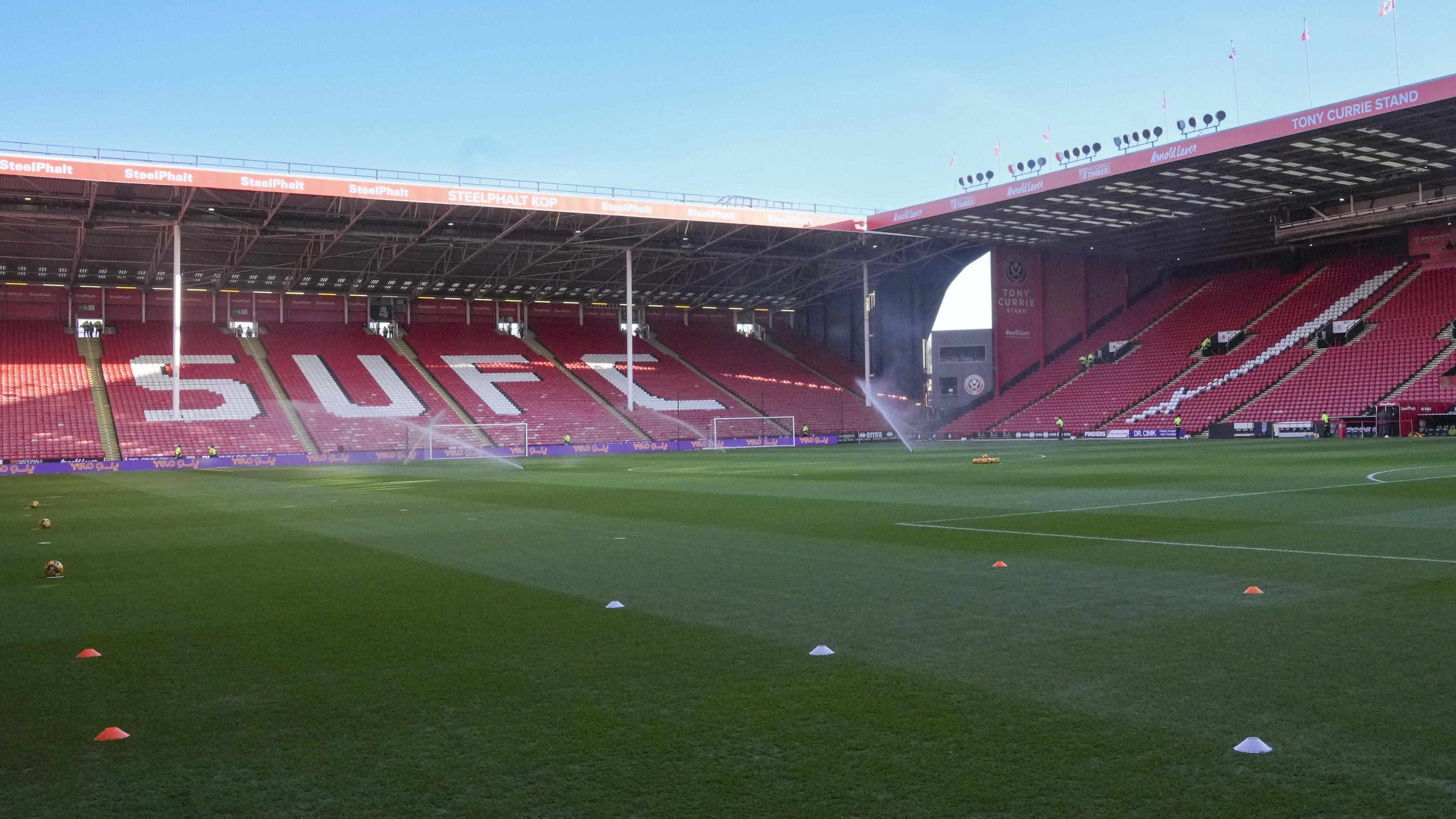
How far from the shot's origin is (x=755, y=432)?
5272 cm

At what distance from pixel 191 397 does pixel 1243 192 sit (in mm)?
43763

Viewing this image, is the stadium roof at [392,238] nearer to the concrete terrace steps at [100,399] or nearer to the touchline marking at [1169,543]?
the concrete terrace steps at [100,399]

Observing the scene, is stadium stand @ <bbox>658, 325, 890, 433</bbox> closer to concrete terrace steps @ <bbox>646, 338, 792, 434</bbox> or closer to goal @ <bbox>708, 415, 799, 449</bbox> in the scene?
concrete terrace steps @ <bbox>646, 338, 792, 434</bbox>

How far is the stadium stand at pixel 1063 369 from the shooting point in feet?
177

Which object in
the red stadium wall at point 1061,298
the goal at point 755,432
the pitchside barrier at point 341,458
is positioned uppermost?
the red stadium wall at point 1061,298

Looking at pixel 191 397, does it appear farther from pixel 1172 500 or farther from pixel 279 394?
pixel 1172 500

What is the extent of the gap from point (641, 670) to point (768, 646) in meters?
0.93

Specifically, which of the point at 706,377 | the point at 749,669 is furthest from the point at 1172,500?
the point at 706,377

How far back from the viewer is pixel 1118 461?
90.6 feet

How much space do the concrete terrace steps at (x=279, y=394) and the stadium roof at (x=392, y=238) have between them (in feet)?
10.9

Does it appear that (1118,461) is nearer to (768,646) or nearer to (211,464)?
(768,646)

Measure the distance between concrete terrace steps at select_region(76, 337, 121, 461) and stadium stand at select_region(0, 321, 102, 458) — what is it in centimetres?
17

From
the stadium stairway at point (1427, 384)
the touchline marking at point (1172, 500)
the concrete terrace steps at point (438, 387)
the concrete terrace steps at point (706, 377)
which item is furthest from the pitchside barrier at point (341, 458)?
the touchline marking at point (1172, 500)

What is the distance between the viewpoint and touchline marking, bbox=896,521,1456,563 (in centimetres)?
934
